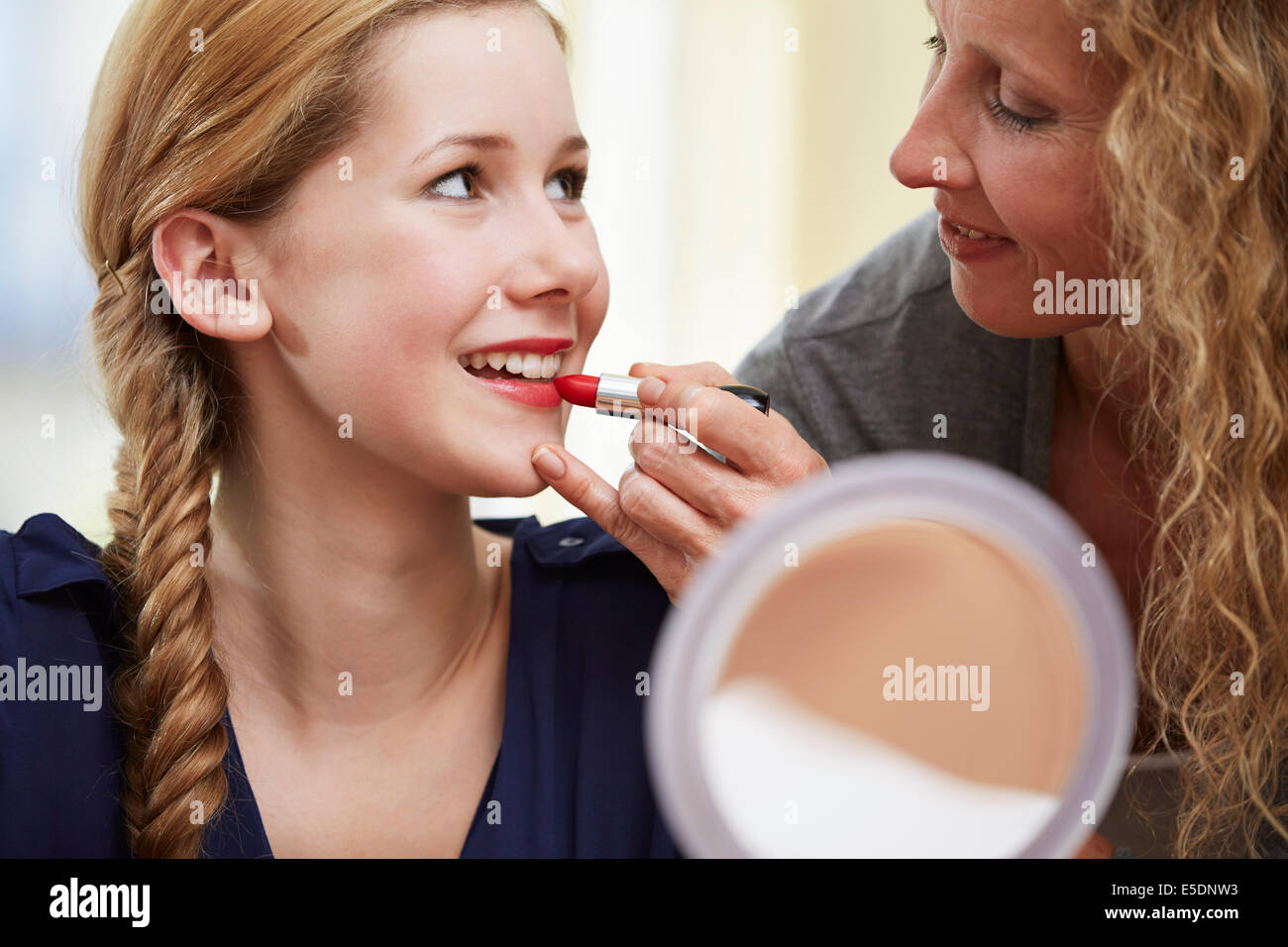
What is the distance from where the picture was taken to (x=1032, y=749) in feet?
1.51

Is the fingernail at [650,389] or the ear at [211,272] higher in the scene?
the ear at [211,272]

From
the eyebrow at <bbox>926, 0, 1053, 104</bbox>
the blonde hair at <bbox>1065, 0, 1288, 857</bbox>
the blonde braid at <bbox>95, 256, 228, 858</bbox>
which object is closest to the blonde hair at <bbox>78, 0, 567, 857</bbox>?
the blonde braid at <bbox>95, 256, 228, 858</bbox>

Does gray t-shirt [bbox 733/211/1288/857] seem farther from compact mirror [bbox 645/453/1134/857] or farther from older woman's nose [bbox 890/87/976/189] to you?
compact mirror [bbox 645/453/1134/857]

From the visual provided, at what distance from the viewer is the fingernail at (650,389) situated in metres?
0.79

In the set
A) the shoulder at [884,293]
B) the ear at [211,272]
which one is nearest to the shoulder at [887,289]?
the shoulder at [884,293]

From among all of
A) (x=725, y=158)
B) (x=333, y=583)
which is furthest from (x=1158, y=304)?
(x=725, y=158)

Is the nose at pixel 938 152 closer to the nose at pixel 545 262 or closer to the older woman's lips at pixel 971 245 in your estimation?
the older woman's lips at pixel 971 245

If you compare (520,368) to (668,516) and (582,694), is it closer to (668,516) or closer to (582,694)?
(668,516)

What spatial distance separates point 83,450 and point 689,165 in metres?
1.00

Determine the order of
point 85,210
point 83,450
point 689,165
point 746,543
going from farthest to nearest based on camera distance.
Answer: point 689,165, point 83,450, point 85,210, point 746,543

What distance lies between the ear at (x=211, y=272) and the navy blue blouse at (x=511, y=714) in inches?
7.8

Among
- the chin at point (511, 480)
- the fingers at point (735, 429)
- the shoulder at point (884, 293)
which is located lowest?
the chin at point (511, 480)

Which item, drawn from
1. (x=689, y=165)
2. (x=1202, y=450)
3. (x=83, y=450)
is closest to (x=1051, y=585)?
(x=1202, y=450)
